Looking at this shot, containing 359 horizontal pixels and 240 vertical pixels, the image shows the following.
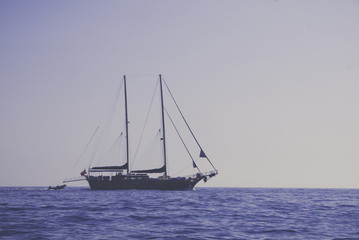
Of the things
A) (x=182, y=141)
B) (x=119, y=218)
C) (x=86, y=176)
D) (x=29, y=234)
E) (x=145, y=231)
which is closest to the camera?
(x=29, y=234)

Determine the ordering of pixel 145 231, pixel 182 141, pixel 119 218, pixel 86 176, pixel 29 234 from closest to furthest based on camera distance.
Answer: pixel 29 234 < pixel 145 231 < pixel 119 218 < pixel 182 141 < pixel 86 176

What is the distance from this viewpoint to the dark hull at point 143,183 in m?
68.6

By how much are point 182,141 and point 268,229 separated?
50419mm

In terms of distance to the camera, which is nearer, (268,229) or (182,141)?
(268,229)

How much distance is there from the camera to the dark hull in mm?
68625

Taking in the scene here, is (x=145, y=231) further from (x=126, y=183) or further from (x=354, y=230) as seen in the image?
(x=126, y=183)

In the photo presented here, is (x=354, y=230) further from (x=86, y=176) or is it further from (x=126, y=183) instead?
(x=86, y=176)

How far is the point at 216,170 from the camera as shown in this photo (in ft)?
236

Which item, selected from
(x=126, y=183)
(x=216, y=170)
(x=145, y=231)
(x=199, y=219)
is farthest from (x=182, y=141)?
(x=145, y=231)

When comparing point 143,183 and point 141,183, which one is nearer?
point 143,183

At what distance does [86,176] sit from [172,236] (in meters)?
63.4

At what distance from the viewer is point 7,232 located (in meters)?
16.5

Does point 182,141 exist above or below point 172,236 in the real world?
above

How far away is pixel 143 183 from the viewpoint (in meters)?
70.3
